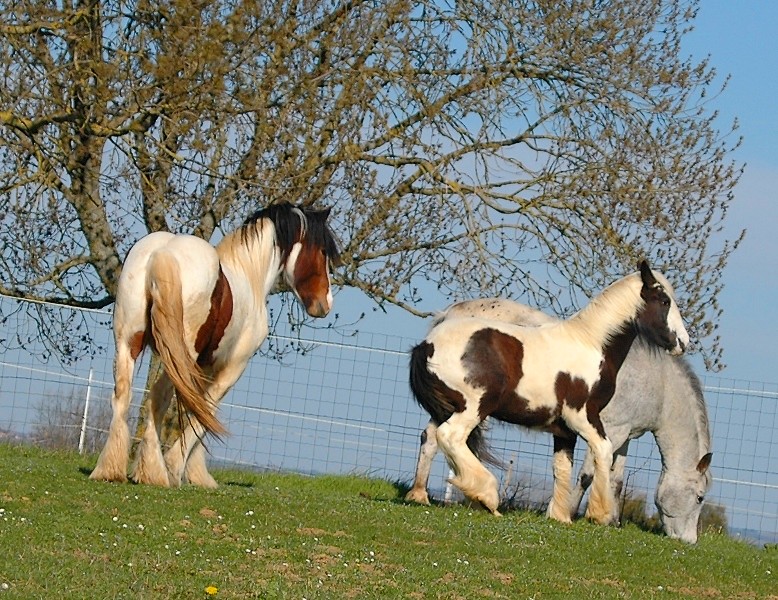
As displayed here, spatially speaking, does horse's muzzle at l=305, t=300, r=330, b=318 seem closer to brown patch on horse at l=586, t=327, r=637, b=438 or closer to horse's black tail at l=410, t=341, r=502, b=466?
horse's black tail at l=410, t=341, r=502, b=466

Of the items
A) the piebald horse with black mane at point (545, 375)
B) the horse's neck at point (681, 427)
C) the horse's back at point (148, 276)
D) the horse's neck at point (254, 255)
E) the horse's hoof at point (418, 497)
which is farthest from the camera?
the horse's neck at point (681, 427)

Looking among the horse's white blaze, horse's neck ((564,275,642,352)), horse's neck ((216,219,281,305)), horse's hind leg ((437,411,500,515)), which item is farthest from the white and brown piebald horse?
horse's neck ((216,219,281,305))

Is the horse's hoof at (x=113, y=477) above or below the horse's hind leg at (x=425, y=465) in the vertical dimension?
below

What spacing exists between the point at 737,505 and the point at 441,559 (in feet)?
25.2

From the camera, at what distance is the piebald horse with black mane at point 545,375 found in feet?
33.2

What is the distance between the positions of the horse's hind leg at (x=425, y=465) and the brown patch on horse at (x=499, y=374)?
0.82 m

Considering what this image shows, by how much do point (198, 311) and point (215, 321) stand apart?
0.88 ft

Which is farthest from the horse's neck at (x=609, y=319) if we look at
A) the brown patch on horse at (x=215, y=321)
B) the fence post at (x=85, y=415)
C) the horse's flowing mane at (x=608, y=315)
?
the fence post at (x=85, y=415)

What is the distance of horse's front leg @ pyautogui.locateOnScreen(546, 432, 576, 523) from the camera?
10516 mm

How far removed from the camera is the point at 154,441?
29.9 ft

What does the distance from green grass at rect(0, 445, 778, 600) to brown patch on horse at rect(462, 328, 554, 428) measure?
87 cm

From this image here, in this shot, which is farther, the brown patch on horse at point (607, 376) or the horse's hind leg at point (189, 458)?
the brown patch on horse at point (607, 376)

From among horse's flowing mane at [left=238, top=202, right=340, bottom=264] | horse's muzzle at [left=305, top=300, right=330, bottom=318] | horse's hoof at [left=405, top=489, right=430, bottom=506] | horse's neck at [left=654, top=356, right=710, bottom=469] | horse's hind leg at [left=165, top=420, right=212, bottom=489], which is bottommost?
horse's hoof at [left=405, top=489, right=430, bottom=506]

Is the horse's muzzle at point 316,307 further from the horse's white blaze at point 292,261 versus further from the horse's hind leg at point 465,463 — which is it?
the horse's hind leg at point 465,463
